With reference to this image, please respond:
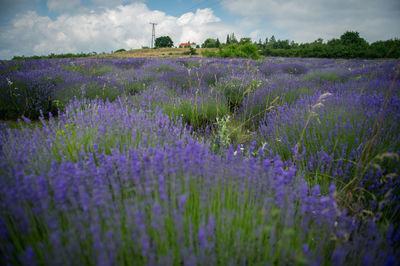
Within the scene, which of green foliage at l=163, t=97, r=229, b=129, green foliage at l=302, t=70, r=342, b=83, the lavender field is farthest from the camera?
green foliage at l=302, t=70, r=342, b=83

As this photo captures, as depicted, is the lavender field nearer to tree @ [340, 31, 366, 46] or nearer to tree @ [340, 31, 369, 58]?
tree @ [340, 31, 369, 58]

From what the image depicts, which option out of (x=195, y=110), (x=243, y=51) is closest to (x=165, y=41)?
(x=243, y=51)

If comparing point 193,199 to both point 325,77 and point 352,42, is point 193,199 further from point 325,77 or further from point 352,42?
point 352,42

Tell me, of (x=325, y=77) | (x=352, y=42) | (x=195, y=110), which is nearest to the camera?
(x=195, y=110)

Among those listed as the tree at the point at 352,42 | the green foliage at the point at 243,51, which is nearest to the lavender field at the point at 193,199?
the green foliage at the point at 243,51

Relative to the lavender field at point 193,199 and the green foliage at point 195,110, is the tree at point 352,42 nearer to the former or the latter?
the green foliage at point 195,110

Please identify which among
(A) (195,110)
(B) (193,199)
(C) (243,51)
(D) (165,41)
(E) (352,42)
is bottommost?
(B) (193,199)

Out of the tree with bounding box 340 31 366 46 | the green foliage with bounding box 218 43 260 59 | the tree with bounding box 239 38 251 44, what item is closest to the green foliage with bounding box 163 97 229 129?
the green foliage with bounding box 218 43 260 59

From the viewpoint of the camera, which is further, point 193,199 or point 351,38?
point 351,38

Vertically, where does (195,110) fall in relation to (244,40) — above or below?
below

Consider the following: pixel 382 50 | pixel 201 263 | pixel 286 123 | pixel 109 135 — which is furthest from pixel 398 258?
pixel 382 50

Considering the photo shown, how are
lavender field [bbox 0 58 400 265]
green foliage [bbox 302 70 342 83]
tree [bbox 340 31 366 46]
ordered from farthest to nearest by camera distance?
tree [bbox 340 31 366 46]
green foliage [bbox 302 70 342 83]
lavender field [bbox 0 58 400 265]

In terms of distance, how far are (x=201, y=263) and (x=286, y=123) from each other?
221 cm

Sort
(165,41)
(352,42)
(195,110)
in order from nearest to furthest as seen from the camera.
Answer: (195,110) < (352,42) < (165,41)
